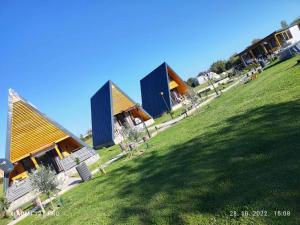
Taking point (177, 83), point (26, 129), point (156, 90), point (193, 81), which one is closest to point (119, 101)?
point (156, 90)

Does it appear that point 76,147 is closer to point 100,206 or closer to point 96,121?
point 96,121

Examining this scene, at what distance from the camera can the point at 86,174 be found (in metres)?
19.5

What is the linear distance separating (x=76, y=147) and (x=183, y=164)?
66.3ft

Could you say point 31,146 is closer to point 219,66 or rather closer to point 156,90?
point 156,90

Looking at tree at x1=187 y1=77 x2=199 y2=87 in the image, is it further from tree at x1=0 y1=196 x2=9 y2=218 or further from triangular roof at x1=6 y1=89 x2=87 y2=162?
tree at x1=0 y1=196 x2=9 y2=218

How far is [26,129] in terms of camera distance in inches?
1000

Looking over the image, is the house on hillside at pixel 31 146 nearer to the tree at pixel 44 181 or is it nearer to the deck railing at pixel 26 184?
the deck railing at pixel 26 184

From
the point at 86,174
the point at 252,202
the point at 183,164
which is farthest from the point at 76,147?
the point at 252,202

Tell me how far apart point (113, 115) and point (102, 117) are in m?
2.94

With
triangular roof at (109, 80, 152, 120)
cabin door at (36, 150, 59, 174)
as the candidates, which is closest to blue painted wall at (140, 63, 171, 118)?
triangular roof at (109, 80, 152, 120)

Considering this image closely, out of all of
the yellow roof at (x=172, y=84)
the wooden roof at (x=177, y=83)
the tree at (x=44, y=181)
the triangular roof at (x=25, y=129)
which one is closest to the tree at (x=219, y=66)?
the wooden roof at (x=177, y=83)

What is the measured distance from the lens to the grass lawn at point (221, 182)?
19.9 ft

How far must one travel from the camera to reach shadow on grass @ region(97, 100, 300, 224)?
240 inches

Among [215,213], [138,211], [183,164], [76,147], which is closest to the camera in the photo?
[215,213]
